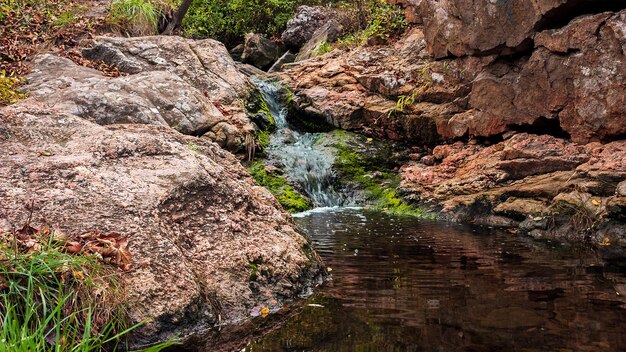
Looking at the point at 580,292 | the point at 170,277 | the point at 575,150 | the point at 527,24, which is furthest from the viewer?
the point at 527,24

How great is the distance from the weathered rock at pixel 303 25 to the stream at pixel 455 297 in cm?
1252

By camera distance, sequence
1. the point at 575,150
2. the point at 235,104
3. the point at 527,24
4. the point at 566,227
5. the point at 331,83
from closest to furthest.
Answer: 1. the point at 566,227
2. the point at 575,150
3. the point at 527,24
4. the point at 235,104
5. the point at 331,83

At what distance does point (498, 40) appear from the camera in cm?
1038

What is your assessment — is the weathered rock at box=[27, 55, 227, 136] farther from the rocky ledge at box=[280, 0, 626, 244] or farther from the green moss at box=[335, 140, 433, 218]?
the rocky ledge at box=[280, 0, 626, 244]

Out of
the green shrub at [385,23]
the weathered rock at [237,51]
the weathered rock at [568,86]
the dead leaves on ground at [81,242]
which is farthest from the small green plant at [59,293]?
the weathered rock at [237,51]

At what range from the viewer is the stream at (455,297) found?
357 centimetres

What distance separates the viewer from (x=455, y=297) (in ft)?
14.9

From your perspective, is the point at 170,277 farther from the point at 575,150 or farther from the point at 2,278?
the point at 575,150

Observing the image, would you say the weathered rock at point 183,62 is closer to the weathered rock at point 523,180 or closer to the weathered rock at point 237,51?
the weathered rock at point 523,180

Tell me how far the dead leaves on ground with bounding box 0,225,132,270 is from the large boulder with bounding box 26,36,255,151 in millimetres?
4784

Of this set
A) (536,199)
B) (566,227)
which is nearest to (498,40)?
(536,199)

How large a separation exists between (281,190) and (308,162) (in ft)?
4.72

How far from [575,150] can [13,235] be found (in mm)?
8434

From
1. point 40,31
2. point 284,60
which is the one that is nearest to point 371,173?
point 40,31
